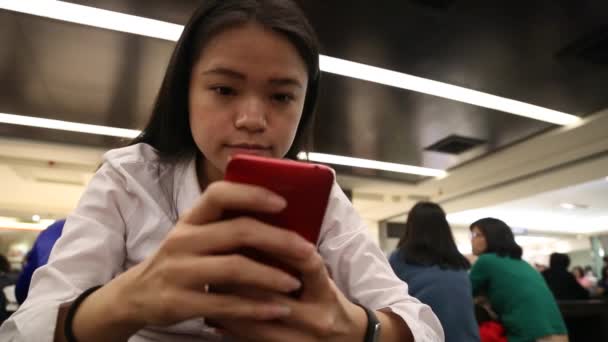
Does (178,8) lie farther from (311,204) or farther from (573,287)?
(573,287)

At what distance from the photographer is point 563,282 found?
12.6 feet

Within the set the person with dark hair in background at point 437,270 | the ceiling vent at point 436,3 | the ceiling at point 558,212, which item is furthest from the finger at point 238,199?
the ceiling at point 558,212

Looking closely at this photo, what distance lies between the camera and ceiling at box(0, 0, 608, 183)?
2.49 metres

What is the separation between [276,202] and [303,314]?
4.7 inches

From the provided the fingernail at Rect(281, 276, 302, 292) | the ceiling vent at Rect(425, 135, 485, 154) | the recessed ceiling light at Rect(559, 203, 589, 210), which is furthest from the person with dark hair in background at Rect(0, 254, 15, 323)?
the recessed ceiling light at Rect(559, 203, 589, 210)

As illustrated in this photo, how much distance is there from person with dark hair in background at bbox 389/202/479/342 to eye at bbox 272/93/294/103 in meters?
1.68

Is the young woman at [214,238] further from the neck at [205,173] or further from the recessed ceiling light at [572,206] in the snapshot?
the recessed ceiling light at [572,206]

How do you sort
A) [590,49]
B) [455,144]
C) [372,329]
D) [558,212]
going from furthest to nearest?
[558,212] → [455,144] → [590,49] → [372,329]

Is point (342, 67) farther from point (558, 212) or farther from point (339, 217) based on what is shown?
point (558, 212)

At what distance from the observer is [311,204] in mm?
354

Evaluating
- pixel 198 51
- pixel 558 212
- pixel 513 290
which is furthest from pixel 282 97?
pixel 558 212

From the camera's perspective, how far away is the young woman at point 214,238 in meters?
0.34

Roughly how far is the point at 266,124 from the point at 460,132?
13.7ft

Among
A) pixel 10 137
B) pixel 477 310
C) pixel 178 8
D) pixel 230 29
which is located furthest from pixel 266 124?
pixel 10 137
